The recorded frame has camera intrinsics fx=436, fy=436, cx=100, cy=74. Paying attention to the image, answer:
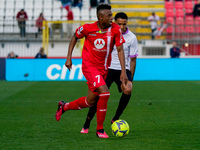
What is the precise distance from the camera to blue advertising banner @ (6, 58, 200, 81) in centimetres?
2033

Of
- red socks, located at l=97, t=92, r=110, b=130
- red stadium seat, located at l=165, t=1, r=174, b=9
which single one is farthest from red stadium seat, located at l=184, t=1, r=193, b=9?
red socks, located at l=97, t=92, r=110, b=130

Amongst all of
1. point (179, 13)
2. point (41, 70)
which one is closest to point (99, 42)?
point (41, 70)

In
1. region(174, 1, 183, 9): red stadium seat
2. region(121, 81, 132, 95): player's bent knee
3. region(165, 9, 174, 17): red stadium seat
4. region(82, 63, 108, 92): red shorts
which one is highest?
region(174, 1, 183, 9): red stadium seat

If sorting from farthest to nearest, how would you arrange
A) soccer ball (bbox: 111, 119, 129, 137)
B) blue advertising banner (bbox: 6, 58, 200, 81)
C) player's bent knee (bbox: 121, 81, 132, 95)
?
blue advertising banner (bbox: 6, 58, 200, 81), player's bent knee (bbox: 121, 81, 132, 95), soccer ball (bbox: 111, 119, 129, 137)

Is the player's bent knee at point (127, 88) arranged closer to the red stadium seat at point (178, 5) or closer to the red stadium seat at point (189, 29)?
the red stadium seat at point (189, 29)

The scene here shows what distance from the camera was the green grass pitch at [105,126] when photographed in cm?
574

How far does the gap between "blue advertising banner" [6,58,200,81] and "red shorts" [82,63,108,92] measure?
13.7 m

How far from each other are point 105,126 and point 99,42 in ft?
5.62

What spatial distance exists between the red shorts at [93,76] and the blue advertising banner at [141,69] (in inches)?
541

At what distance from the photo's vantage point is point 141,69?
20547 mm

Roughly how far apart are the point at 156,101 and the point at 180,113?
2455 mm

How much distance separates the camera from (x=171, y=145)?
5.69 meters

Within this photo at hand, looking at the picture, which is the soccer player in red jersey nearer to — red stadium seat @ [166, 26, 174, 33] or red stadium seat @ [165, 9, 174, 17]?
red stadium seat @ [166, 26, 174, 33]

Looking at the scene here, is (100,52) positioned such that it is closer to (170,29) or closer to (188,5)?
(170,29)
